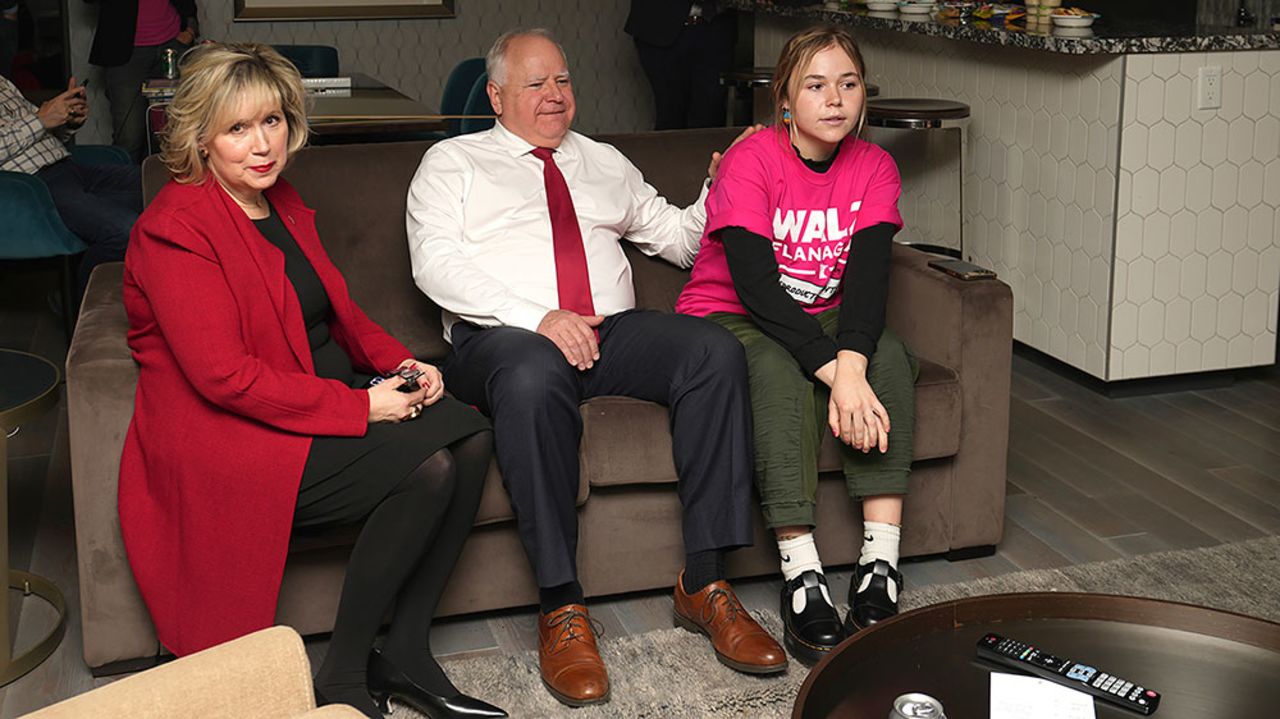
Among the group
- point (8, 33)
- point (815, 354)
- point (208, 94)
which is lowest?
point (815, 354)

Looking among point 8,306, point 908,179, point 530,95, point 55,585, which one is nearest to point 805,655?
point 530,95

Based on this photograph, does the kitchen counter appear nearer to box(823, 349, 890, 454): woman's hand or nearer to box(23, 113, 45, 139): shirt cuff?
box(823, 349, 890, 454): woman's hand

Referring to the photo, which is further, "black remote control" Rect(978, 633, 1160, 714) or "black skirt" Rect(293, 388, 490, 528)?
"black skirt" Rect(293, 388, 490, 528)

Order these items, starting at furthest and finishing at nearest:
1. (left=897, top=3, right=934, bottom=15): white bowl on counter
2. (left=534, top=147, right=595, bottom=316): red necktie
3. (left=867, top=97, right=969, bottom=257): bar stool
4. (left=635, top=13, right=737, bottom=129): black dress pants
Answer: (left=635, top=13, right=737, bottom=129): black dress pants
(left=897, top=3, right=934, bottom=15): white bowl on counter
(left=867, top=97, right=969, bottom=257): bar stool
(left=534, top=147, right=595, bottom=316): red necktie

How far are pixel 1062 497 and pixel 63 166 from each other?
117 inches

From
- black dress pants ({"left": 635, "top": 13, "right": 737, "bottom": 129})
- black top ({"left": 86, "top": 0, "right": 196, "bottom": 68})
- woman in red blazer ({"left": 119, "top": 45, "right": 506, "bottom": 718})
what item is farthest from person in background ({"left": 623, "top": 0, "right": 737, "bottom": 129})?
woman in red blazer ({"left": 119, "top": 45, "right": 506, "bottom": 718})

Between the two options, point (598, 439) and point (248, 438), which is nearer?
point (248, 438)

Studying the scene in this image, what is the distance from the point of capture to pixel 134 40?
646 cm

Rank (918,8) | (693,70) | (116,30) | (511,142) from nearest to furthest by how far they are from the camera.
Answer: (511,142) < (918,8) < (116,30) < (693,70)

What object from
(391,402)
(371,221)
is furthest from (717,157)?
(391,402)

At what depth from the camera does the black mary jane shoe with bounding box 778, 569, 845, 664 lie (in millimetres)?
2396

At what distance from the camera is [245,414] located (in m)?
2.20

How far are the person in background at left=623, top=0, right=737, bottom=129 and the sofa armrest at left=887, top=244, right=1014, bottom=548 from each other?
3775 mm

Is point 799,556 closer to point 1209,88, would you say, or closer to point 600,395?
point 600,395
